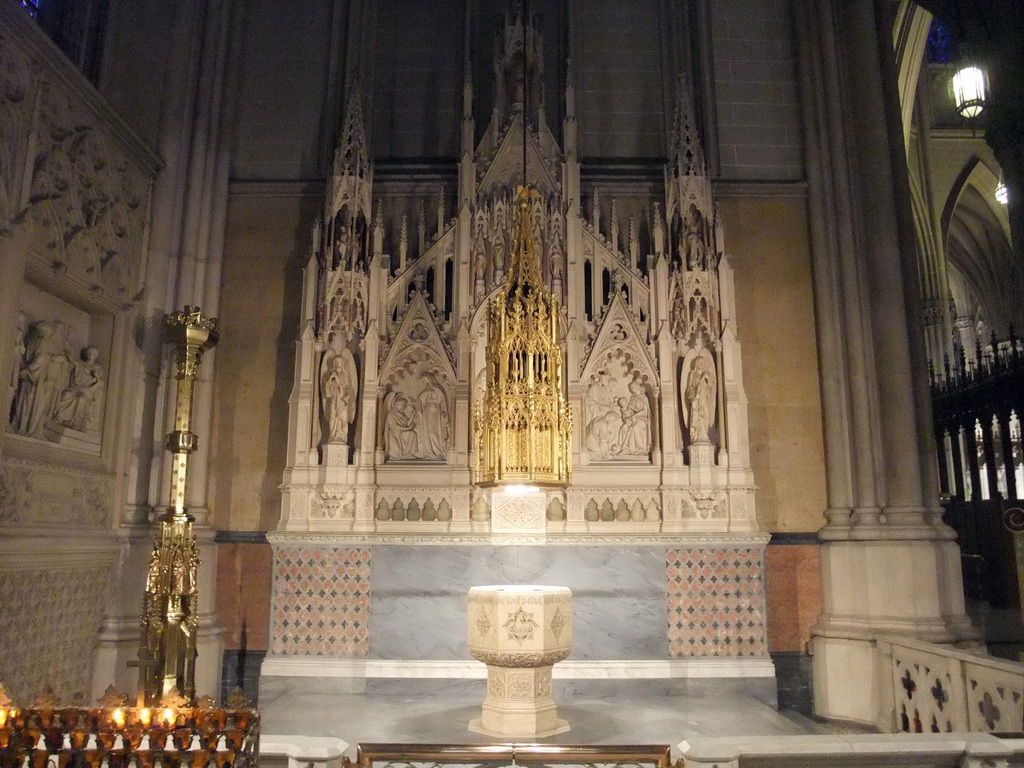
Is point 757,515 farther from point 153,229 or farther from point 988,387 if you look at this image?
point 988,387

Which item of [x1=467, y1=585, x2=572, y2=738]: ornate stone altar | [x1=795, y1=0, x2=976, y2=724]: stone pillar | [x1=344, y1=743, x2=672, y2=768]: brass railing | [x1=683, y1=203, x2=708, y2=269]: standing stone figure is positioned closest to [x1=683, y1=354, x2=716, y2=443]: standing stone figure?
[x1=683, y1=203, x2=708, y2=269]: standing stone figure

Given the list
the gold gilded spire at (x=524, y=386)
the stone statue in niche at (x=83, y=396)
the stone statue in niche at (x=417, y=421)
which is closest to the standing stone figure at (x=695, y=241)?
the gold gilded spire at (x=524, y=386)

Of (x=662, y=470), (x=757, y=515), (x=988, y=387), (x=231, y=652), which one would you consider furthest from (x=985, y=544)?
(x=231, y=652)

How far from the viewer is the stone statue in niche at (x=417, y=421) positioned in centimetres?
955

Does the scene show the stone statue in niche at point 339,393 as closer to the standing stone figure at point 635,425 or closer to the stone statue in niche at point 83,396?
the stone statue in niche at point 83,396

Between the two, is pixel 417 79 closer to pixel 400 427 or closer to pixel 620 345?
pixel 620 345

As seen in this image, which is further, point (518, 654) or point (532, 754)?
point (518, 654)

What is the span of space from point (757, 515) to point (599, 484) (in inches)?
80.6

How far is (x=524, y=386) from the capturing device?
7.78m

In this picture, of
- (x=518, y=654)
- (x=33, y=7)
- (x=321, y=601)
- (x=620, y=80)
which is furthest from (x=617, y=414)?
(x=33, y=7)

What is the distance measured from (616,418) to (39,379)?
5.97 m

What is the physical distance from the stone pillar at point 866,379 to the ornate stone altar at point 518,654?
377 centimetres

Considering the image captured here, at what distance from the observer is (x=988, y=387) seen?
628 inches

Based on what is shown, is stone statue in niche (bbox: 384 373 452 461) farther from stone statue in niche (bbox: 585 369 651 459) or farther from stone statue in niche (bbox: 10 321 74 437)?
stone statue in niche (bbox: 10 321 74 437)
